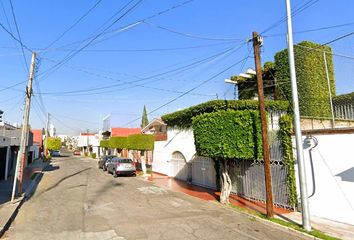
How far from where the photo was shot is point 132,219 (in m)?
11.7

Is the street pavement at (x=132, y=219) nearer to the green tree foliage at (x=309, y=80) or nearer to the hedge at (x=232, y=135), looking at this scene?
the hedge at (x=232, y=135)

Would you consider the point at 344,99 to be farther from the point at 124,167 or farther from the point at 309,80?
the point at 124,167

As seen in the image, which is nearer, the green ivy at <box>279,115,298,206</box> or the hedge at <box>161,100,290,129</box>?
the green ivy at <box>279,115,298,206</box>

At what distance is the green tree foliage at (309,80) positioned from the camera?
21.0 meters

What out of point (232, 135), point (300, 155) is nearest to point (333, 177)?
point (300, 155)

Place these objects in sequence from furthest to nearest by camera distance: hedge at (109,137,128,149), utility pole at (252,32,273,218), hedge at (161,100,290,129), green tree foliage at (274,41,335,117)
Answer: hedge at (109,137,128,149)
green tree foliage at (274,41,335,117)
hedge at (161,100,290,129)
utility pole at (252,32,273,218)

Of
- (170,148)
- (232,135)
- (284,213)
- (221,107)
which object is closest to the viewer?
(284,213)

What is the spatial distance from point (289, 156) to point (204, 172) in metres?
8.38

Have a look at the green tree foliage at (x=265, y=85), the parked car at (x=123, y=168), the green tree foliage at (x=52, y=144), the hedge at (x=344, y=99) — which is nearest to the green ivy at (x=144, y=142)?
the parked car at (x=123, y=168)

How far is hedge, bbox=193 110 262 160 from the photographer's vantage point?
13.3 metres

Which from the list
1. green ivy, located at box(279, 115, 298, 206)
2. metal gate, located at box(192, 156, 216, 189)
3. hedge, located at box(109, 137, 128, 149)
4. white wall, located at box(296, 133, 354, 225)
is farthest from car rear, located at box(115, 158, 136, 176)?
white wall, located at box(296, 133, 354, 225)

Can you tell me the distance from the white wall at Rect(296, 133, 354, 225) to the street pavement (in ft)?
7.67

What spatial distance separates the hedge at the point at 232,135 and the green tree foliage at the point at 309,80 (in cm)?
871

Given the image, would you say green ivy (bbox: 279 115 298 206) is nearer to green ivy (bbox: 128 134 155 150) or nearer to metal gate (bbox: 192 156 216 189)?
metal gate (bbox: 192 156 216 189)
